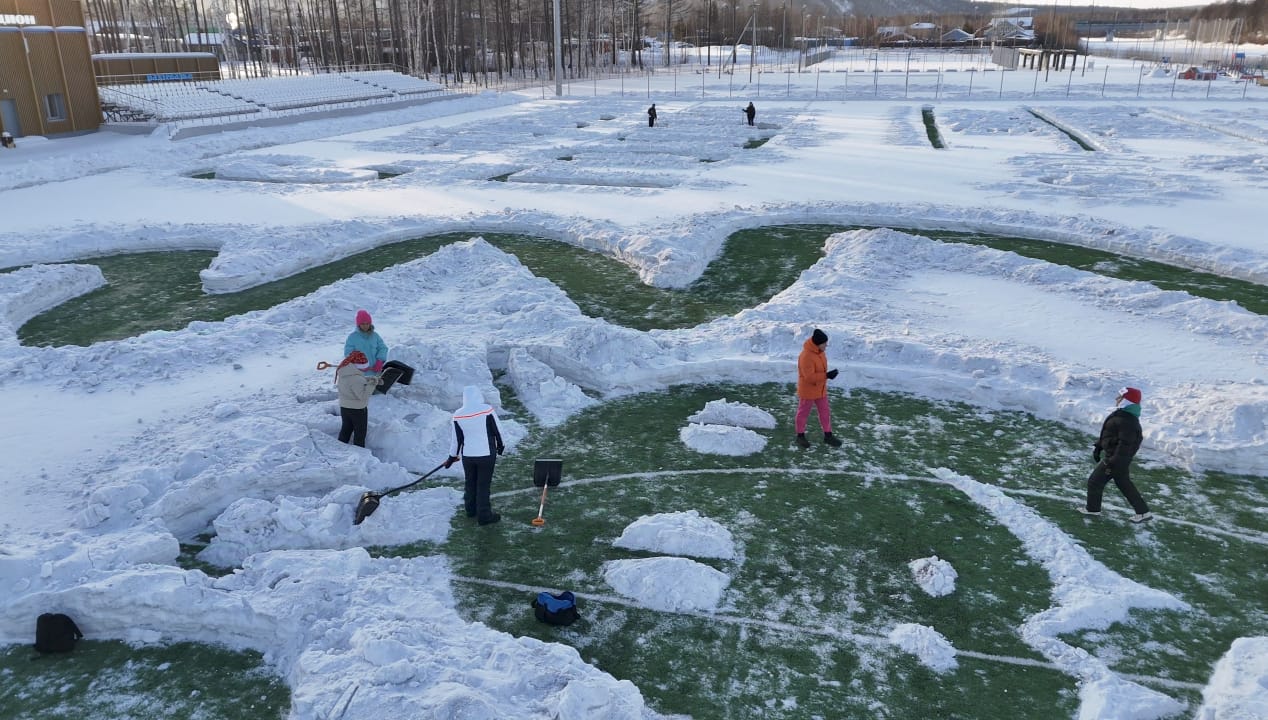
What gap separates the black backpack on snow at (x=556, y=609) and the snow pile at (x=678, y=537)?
107cm

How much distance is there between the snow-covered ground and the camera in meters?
6.14

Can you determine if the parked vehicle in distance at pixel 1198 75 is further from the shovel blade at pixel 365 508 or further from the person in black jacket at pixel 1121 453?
the shovel blade at pixel 365 508

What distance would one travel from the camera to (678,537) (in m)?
7.30

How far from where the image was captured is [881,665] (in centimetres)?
595

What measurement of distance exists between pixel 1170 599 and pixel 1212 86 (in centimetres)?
6165

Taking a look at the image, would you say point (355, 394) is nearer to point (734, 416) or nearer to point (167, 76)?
point (734, 416)

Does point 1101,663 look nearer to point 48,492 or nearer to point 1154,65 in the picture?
point 48,492

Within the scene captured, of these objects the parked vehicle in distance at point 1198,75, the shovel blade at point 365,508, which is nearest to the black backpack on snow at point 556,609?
the shovel blade at point 365,508

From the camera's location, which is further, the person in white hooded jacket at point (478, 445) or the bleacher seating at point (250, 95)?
the bleacher seating at point (250, 95)

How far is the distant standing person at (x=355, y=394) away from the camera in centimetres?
865

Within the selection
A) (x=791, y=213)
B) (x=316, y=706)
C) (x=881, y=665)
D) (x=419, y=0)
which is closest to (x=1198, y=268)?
(x=791, y=213)

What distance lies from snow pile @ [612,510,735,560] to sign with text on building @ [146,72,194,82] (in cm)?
4460

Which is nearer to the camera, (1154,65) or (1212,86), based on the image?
(1212,86)

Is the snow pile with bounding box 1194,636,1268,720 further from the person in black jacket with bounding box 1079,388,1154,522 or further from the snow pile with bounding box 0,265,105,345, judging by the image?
the snow pile with bounding box 0,265,105,345
